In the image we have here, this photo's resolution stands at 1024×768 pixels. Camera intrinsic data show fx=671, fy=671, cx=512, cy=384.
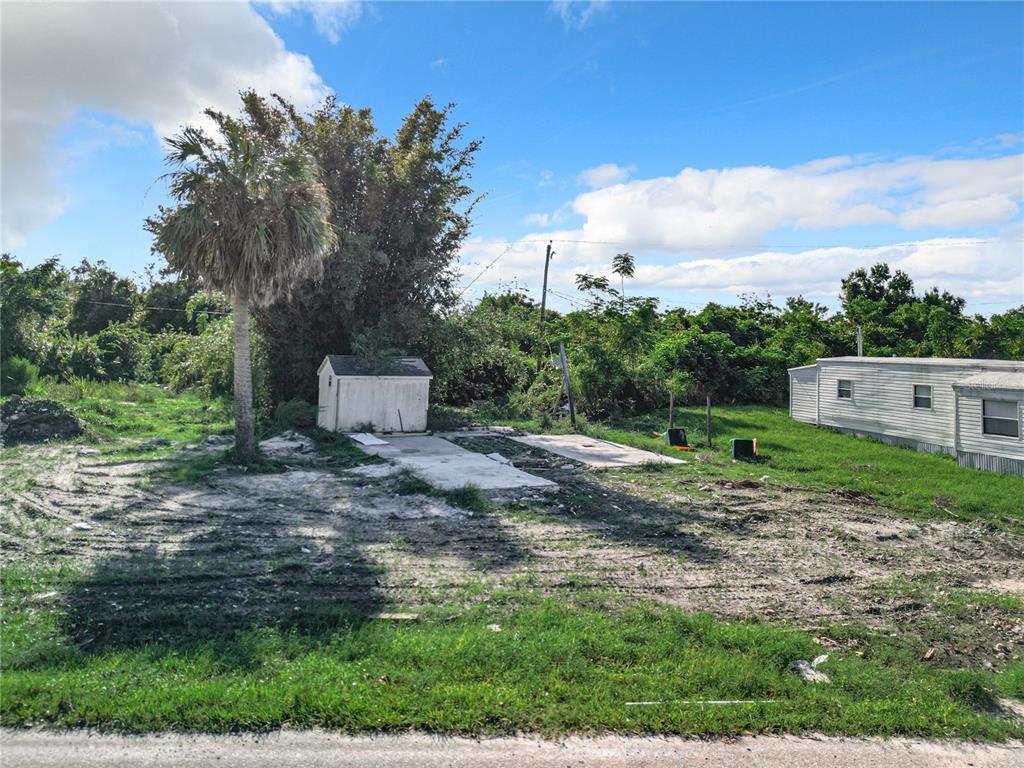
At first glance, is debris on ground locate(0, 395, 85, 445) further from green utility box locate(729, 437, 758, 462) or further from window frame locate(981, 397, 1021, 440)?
window frame locate(981, 397, 1021, 440)

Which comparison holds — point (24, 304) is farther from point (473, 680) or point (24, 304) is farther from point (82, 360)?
point (473, 680)

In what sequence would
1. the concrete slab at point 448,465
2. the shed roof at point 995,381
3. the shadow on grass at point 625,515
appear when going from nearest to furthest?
the shadow on grass at point 625,515
the concrete slab at point 448,465
the shed roof at point 995,381

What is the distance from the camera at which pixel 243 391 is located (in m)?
14.5

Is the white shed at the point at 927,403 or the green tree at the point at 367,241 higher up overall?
the green tree at the point at 367,241

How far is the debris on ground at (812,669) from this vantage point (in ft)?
18.0

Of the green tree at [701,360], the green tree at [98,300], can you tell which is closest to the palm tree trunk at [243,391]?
the green tree at [701,360]

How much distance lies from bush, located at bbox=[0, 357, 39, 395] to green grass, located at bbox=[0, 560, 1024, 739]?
21596 millimetres

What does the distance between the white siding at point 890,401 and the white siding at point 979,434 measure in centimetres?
81

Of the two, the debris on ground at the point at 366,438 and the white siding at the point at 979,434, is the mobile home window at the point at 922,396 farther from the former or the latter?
the debris on ground at the point at 366,438

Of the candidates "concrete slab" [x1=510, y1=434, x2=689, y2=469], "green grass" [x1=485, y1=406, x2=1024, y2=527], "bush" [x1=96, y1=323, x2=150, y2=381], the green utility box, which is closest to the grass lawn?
"green grass" [x1=485, y1=406, x2=1024, y2=527]

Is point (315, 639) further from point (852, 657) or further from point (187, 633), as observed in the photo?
point (852, 657)

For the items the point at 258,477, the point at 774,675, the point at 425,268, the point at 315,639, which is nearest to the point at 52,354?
the point at 425,268

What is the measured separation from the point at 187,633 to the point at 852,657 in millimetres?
5749

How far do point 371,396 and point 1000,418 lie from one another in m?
16.4
